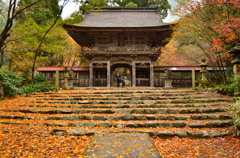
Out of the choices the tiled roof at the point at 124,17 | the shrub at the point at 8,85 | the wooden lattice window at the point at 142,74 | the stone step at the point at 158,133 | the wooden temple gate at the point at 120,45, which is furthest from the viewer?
the wooden lattice window at the point at 142,74

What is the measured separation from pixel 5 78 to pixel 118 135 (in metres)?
9.08

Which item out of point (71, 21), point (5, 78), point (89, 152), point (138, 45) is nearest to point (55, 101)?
point (5, 78)

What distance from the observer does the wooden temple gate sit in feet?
48.6

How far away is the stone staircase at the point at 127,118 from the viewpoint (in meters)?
4.46

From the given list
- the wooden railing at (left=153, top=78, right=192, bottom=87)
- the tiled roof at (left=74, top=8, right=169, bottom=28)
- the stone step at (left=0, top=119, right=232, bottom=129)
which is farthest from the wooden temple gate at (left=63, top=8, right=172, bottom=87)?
the stone step at (left=0, top=119, right=232, bottom=129)

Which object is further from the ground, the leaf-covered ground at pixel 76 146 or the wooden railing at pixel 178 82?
the wooden railing at pixel 178 82

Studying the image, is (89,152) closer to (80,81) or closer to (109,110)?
(109,110)

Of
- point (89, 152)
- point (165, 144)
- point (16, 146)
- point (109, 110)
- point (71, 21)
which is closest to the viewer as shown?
point (89, 152)

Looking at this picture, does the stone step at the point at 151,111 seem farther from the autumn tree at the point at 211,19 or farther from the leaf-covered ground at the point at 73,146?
the autumn tree at the point at 211,19

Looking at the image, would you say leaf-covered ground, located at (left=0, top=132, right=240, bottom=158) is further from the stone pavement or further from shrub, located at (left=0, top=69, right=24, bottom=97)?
shrub, located at (left=0, top=69, right=24, bottom=97)

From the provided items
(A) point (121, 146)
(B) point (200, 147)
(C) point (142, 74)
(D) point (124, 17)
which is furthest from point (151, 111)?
(D) point (124, 17)

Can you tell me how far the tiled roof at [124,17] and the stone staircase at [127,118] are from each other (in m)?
12.1

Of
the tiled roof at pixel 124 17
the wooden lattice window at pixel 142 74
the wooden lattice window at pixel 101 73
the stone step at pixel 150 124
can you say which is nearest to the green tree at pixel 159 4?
the tiled roof at pixel 124 17

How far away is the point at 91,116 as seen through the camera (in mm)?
5633
